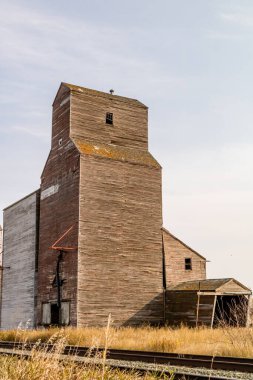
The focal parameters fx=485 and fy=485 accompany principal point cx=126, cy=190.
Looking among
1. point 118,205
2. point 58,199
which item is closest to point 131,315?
point 118,205

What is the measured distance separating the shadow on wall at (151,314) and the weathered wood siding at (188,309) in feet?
1.18

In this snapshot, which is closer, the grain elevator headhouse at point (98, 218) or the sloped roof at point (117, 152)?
the grain elevator headhouse at point (98, 218)

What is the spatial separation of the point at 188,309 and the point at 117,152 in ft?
33.8

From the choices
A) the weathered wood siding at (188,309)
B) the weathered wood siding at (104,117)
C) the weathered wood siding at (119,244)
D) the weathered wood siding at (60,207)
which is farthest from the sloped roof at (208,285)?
the weathered wood siding at (104,117)

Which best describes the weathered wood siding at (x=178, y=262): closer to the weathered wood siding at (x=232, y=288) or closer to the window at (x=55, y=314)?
the weathered wood siding at (x=232, y=288)

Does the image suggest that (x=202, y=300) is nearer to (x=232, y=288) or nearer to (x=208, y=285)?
(x=208, y=285)

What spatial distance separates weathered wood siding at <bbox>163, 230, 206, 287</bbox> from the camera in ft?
99.7

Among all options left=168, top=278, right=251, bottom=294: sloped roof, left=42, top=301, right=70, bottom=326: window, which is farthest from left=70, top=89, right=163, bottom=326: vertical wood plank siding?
left=168, top=278, right=251, bottom=294: sloped roof

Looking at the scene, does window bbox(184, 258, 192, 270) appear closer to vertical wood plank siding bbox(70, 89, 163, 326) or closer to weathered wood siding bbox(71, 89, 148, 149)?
vertical wood plank siding bbox(70, 89, 163, 326)

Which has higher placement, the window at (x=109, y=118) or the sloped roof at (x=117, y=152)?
the window at (x=109, y=118)

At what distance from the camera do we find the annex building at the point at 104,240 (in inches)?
1054

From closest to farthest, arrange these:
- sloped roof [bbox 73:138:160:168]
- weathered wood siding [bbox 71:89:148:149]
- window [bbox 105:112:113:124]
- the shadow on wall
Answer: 1. the shadow on wall
2. sloped roof [bbox 73:138:160:168]
3. weathered wood siding [bbox 71:89:148:149]
4. window [bbox 105:112:113:124]

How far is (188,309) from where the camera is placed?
89.5 feet

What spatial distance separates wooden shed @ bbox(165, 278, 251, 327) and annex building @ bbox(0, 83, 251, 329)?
0.06 metres
